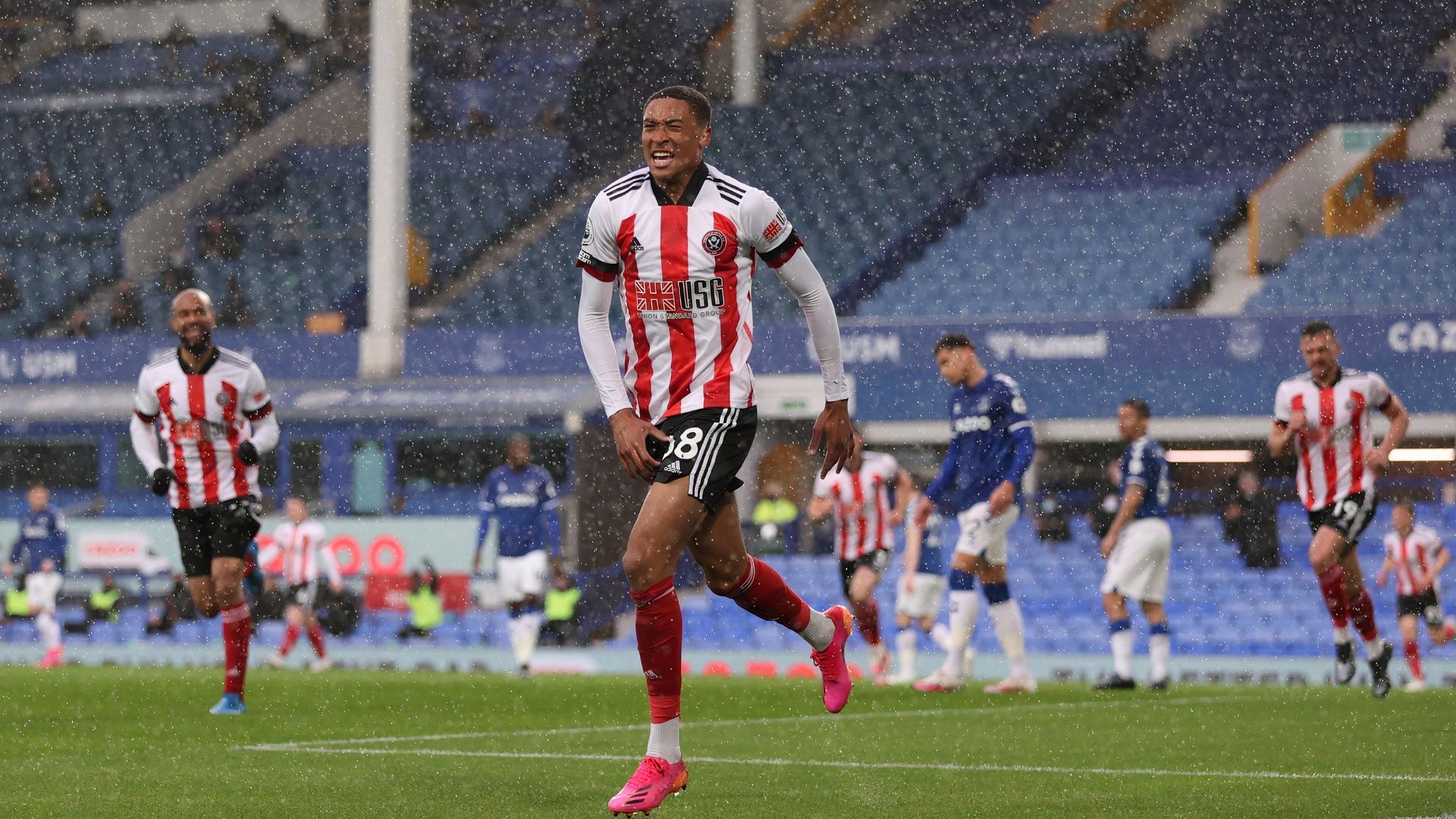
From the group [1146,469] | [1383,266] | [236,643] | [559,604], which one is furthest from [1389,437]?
[1383,266]

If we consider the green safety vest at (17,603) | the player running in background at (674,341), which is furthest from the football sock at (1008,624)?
the green safety vest at (17,603)

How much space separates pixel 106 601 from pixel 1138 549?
15172mm

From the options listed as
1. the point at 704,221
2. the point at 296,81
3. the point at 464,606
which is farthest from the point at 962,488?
the point at 296,81

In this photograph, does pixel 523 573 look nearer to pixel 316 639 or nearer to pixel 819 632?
pixel 316 639

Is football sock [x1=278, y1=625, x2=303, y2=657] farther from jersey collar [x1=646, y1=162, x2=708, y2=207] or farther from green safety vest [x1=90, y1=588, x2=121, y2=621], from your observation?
jersey collar [x1=646, y1=162, x2=708, y2=207]

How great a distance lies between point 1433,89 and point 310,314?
1575 centimetres

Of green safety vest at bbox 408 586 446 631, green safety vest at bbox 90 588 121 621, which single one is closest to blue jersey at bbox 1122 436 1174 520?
green safety vest at bbox 408 586 446 631

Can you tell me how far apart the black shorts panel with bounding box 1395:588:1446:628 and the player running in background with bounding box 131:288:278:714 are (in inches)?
381

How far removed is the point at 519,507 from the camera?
16.6 m

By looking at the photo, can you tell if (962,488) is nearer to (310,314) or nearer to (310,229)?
(310,314)

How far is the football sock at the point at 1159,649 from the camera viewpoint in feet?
41.9

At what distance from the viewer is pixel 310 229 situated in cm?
2995

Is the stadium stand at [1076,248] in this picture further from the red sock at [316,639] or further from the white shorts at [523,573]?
the red sock at [316,639]

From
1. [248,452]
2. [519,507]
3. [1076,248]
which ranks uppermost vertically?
[1076,248]
